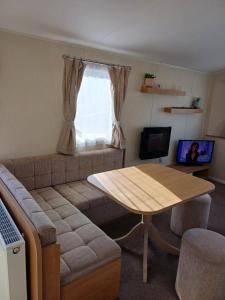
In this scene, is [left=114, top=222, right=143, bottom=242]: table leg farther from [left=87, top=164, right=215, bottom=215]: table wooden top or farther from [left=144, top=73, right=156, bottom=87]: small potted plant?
[left=144, top=73, right=156, bottom=87]: small potted plant

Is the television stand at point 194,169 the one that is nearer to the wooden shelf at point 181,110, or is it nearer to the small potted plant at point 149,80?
the wooden shelf at point 181,110

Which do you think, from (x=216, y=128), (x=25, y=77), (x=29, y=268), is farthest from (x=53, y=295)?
(x=216, y=128)

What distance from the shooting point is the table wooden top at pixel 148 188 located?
5.62ft

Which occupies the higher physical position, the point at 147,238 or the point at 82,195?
the point at 82,195

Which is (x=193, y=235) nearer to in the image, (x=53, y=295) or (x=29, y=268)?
(x=53, y=295)

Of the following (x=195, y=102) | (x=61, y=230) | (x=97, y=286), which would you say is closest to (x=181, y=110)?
(x=195, y=102)

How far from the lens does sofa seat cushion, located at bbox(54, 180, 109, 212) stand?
243 cm

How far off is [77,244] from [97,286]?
1.07 ft

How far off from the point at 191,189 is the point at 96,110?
5.95 feet

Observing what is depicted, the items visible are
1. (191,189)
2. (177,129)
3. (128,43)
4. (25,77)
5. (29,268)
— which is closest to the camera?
(29,268)

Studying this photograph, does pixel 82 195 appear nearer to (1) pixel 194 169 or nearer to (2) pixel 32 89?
(2) pixel 32 89

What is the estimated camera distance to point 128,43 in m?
2.90

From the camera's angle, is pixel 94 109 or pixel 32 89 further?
pixel 94 109

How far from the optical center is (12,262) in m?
1.23
